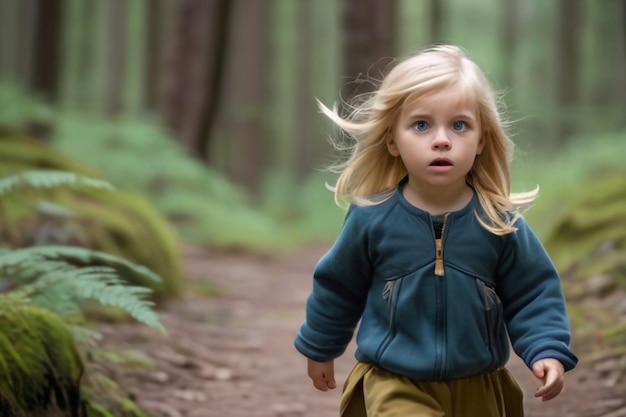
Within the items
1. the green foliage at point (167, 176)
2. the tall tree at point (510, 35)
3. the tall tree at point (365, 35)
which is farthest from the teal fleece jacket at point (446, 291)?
the tall tree at point (510, 35)

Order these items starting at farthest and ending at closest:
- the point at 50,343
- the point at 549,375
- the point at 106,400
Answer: the point at 106,400 → the point at 50,343 → the point at 549,375

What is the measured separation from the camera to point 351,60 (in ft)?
24.9

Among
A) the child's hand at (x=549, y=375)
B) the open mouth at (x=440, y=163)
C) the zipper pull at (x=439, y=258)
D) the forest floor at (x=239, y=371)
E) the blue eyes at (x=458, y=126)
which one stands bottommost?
the forest floor at (x=239, y=371)

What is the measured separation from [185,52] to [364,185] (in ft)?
39.0

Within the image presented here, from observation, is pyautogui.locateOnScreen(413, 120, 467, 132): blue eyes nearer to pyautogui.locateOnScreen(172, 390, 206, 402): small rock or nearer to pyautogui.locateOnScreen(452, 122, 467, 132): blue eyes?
pyautogui.locateOnScreen(452, 122, 467, 132): blue eyes

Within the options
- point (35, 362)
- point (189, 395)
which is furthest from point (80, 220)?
point (35, 362)

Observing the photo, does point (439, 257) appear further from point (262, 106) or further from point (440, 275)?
point (262, 106)

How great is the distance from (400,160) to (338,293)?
1.78 feet

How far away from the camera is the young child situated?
8.96ft

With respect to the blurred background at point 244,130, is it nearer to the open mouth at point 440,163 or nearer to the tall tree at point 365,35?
the tall tree at point 365,35

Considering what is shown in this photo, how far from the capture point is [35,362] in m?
3.10

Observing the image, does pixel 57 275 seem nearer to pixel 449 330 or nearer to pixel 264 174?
pixel 449 330

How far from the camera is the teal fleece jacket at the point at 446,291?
2727mm

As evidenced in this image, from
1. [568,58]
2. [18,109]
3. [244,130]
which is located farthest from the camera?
[244,130]
